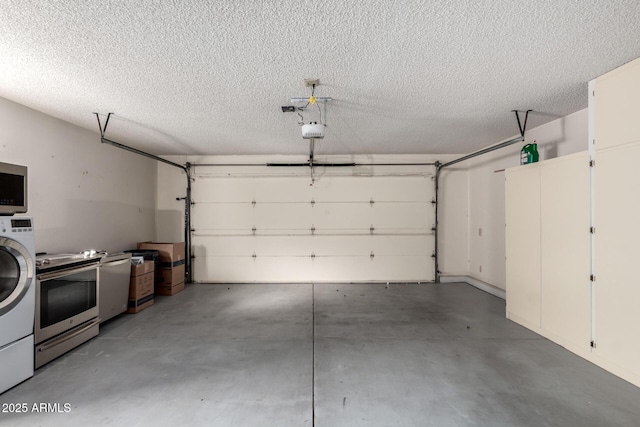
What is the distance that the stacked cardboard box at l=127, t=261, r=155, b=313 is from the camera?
3.40 metres

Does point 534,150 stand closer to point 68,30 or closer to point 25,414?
point 68,30

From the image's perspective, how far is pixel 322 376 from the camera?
2.05 m

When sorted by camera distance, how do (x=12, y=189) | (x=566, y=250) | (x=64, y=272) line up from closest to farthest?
(x=12, y=189), (x=64, y=272), (x=566, y=250)

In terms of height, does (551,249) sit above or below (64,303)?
above

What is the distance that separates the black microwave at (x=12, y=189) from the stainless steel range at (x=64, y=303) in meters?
0.49

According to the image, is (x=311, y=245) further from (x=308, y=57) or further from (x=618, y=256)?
(x=618, y=256)

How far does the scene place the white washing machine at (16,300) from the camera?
182cm

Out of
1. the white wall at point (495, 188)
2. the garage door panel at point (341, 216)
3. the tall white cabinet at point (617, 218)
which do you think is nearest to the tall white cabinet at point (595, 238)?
the tall white cabinet at point (617, 218)

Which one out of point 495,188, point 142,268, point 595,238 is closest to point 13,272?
point 142,268

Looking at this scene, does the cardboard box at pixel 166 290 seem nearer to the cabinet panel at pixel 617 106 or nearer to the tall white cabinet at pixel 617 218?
the tall white cabinet at pixel 617 218

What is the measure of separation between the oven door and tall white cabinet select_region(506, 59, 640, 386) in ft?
15.2

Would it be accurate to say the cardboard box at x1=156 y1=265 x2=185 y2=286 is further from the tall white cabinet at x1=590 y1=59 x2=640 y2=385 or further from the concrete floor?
the tall white cabinet at x1=590 y1=59 x2=640 y2=385

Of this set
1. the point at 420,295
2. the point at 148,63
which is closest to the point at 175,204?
the point at 148,63

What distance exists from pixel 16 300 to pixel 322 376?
2362 mm
